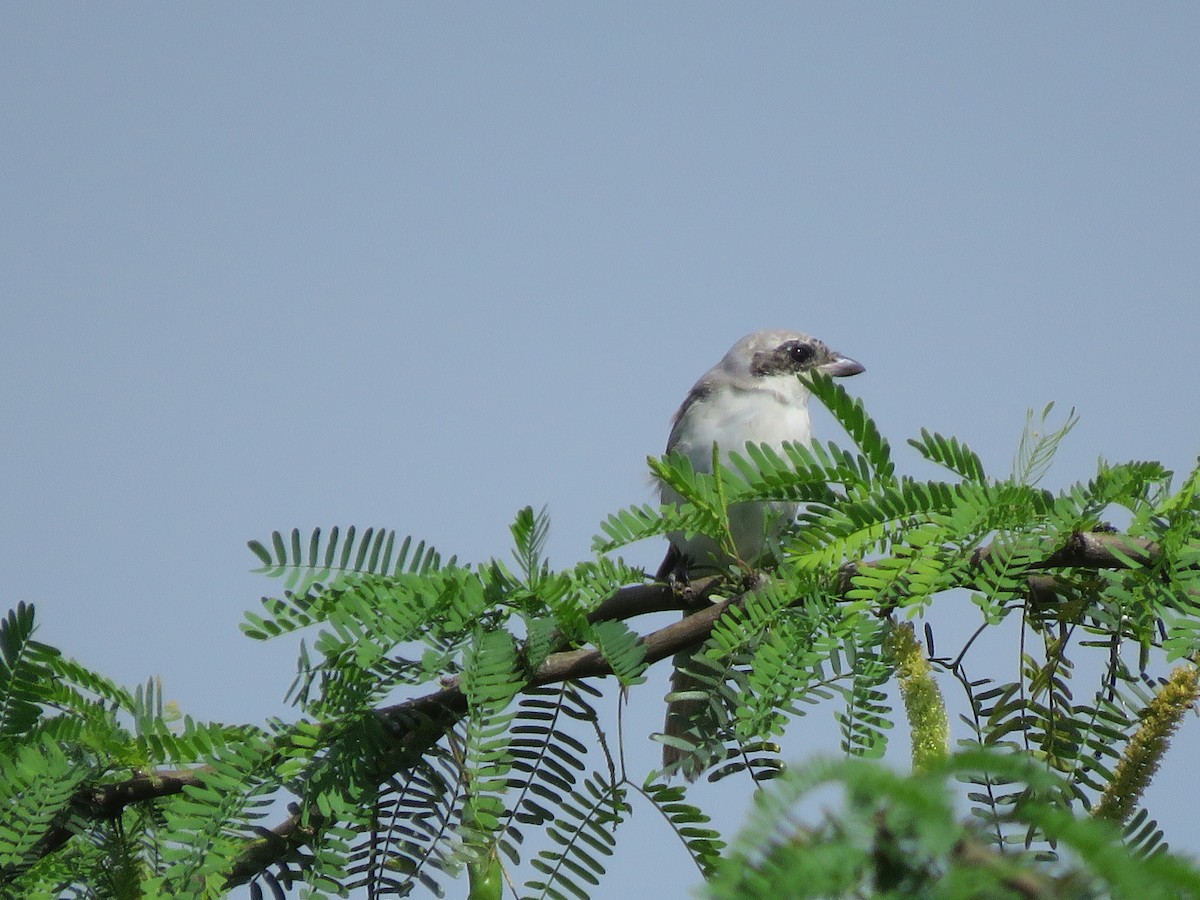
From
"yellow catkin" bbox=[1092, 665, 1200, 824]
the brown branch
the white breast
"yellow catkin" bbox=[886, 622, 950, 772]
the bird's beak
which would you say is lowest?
"yellow catkin" bbox=[1092, 665, 1200, 824]

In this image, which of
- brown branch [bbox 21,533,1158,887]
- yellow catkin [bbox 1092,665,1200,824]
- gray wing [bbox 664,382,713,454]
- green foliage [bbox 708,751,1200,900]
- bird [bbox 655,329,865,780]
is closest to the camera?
green foliage [bbox 708,751,1200,900]

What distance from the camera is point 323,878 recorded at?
2.28 meters

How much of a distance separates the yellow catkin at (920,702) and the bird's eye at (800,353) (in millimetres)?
5287

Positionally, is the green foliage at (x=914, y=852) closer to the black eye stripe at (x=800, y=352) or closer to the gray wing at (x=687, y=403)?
the gray wing at (x=687, y=403)

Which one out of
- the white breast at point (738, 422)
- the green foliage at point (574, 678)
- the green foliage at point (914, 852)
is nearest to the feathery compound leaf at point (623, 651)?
the green foliage at point (574, 678)

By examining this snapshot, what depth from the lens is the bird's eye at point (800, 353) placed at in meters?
7.38

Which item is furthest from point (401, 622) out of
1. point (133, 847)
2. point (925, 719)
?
point (925, 719)

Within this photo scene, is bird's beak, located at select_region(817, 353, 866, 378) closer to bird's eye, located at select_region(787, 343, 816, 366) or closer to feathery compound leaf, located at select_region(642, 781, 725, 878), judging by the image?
bird's eye, located at select_region(787, 343, 816, 366)

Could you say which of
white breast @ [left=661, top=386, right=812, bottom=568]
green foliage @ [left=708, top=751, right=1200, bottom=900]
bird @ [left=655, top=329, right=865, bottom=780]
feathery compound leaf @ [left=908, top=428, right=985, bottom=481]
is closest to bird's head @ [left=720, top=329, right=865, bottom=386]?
bird @ [left=655, top=329, right=865, bottom=780]

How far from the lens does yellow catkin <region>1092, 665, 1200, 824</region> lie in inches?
87.0

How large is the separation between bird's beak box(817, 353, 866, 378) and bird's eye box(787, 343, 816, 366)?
0.21 metres

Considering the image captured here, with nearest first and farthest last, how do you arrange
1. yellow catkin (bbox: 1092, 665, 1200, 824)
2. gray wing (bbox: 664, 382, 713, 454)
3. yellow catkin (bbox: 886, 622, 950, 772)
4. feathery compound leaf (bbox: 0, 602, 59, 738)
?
yellow catkin (bbox: 886, 622, 950, 772) → yellow catkin (bbox: 1092, 665, 1200, 824) → feathery compound leaf (bbox: 0, 602, 59, 738) → gray wing (bbox: 664, 382, 713, 454)

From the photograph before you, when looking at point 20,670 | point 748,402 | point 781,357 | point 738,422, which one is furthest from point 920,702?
point 781,357

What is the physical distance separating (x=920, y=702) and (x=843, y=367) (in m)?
5.96
